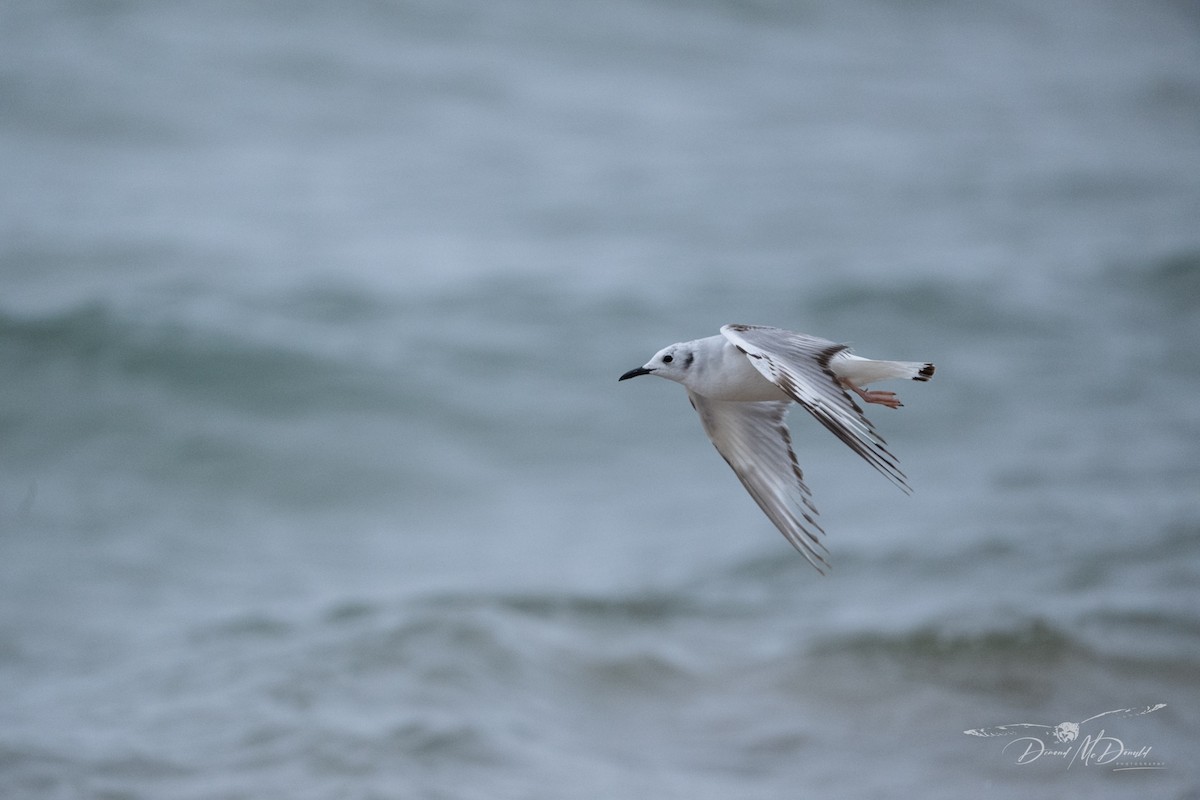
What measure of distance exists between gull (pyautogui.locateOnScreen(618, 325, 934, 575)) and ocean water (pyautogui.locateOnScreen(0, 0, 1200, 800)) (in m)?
2.92

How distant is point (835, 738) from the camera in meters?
7.91

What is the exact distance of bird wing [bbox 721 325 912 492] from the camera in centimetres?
388

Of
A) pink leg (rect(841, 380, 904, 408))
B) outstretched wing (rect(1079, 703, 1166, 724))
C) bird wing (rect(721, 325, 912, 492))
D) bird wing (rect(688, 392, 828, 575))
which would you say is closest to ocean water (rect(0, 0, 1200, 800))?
outstretched wing (rect(1079, 703, 1166, 724))

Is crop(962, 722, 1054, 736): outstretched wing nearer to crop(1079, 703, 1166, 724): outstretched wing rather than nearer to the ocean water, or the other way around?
the ocean water

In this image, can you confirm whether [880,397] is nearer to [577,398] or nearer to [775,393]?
[775,393]

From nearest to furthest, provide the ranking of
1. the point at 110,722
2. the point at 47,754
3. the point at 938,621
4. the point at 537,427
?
the point at 47,754 → the point at 110,722 → the point at 938,621 → the point at 537,427

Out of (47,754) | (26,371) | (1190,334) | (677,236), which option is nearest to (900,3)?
(677,236)

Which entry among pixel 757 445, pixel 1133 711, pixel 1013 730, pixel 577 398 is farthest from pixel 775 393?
pixel 577 398

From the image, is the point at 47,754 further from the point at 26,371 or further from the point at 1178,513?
the point at 1178,513

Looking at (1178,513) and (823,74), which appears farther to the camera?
(823,74)

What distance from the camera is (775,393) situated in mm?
4680

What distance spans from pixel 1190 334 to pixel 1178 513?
407cm

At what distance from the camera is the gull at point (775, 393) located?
406 centimetres

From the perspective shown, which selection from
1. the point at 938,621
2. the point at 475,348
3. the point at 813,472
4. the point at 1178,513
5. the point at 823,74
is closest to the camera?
the point at 938,621
